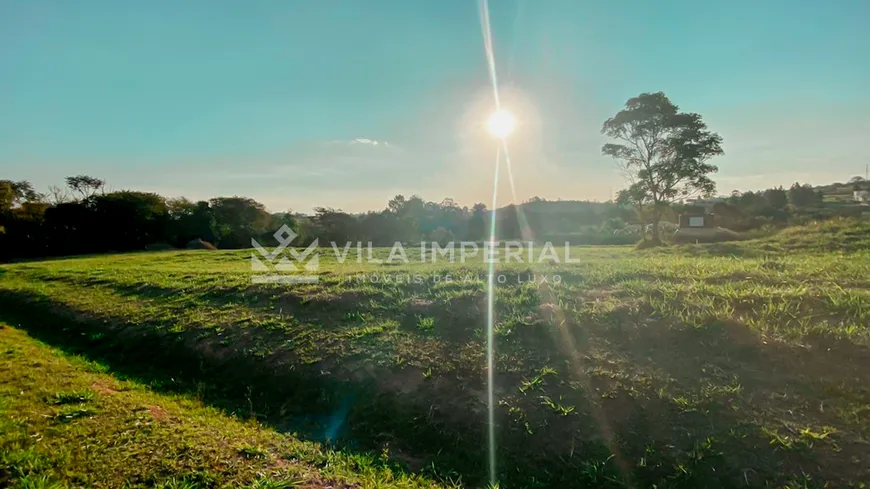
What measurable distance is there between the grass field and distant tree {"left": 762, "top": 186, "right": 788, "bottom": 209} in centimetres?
4425

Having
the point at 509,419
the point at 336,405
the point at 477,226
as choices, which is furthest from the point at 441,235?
the point at 509,419

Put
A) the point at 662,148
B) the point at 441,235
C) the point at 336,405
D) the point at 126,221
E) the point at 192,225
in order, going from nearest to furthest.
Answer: the point at 336,405 < the point at 662,148 < the point at 126,221 < the point at 192,225 < the point at 441,235

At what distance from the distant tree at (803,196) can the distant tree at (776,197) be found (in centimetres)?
80

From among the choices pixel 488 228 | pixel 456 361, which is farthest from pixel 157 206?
pixel 456 361

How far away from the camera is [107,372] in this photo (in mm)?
5625

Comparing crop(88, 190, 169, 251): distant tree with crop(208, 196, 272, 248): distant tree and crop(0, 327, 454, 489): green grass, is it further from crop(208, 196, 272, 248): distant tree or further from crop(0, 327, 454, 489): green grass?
crop(0, 327, 454, 489): green grass

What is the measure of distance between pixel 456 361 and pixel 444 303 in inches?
78.8

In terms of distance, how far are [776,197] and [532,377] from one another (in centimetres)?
5381

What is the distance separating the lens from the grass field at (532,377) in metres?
3.03

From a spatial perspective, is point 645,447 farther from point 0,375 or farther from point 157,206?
point 157,206

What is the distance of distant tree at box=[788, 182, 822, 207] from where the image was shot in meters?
43.7

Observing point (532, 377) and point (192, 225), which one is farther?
point (192, 225)

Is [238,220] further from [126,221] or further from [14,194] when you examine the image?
[14,194]

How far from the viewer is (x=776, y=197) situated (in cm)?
4344
